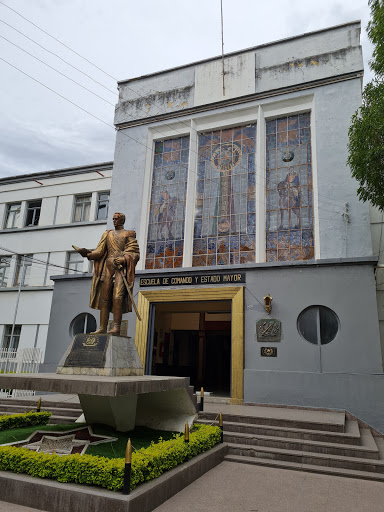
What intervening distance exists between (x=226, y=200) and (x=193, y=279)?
3.34 meters

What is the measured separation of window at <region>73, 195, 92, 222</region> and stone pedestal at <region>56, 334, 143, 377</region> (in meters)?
14.8

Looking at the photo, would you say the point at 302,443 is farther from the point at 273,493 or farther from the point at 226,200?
the point at 226,200

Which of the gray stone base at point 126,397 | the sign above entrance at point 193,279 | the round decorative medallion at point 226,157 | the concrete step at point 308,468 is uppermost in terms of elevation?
the round decorative medallion at point 226,157

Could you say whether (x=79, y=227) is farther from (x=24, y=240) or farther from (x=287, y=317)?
(x=287, y=317)

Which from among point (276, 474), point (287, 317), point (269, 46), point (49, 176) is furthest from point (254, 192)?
point (49, 176)

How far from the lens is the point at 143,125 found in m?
16.8

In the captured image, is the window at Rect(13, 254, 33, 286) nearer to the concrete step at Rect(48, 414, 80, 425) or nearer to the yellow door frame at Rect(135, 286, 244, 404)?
the yellow door frame at Rect(135, 286, 244, 404)

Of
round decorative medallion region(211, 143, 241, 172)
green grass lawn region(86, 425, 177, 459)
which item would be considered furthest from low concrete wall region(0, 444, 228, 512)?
round decorative medallion region(211, 143, 241, 172)

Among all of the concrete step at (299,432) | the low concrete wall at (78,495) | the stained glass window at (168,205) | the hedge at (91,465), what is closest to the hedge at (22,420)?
the hedge at (91,465)

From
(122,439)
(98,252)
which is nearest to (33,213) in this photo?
(98,252)

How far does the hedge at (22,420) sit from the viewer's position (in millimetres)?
7958

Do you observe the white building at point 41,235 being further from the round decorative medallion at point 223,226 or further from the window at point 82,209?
the round decorative medallion at point 223,226

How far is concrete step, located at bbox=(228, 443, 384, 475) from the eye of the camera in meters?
7.10

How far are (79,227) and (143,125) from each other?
7.19 m
